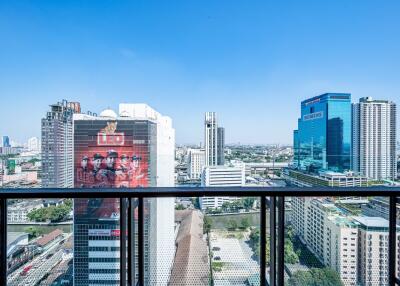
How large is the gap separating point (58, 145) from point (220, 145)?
1.87 meters

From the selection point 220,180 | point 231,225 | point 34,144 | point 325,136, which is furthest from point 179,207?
point 34,144

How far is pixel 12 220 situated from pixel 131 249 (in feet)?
2.30

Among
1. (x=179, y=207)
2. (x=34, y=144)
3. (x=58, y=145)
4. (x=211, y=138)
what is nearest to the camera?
(x=179, y=207)

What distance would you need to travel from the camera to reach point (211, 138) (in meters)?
3.21

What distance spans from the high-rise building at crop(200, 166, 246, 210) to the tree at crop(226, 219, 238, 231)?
0.42 ft

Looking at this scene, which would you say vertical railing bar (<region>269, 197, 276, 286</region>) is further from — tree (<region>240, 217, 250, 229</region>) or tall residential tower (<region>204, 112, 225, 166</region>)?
tall residential tower (<region>204, 112, 225, 166</region>)

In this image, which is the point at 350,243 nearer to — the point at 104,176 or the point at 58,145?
the point at 104,176

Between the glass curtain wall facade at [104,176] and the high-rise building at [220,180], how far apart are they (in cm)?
38

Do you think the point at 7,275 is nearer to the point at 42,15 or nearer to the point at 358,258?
the point at 358,258

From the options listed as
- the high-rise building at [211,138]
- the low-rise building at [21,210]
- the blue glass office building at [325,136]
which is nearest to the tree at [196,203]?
the low-rise building at [21,210]

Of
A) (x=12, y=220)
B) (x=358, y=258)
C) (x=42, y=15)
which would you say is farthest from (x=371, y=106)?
(x=42, y=15)

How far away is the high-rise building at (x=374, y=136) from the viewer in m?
2.62

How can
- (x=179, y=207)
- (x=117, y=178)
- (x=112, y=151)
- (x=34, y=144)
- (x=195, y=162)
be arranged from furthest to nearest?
(x=34, y=144), (x=112, y=151), (x=195, y=162), (x=117, y=178), (x=179, y=207)

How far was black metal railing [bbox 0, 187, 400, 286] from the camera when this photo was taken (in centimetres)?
142
